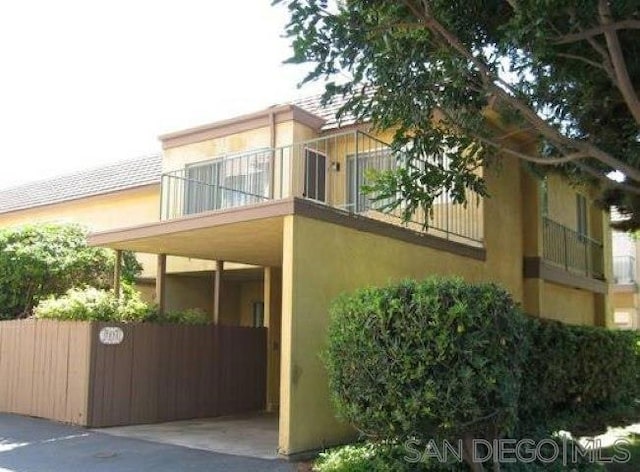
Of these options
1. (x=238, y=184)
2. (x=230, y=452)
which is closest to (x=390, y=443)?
(x=230, y=452)

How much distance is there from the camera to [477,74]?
9828 millimetres

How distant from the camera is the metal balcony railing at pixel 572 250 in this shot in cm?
1873

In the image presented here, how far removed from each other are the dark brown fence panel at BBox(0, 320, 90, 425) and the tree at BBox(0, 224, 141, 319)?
1914 millimetres

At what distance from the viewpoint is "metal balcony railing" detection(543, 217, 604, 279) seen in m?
18.7

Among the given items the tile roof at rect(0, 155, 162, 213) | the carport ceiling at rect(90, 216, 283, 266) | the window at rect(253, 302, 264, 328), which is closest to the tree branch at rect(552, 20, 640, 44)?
the carport ceiling at rect(90, 216, 283, 266)

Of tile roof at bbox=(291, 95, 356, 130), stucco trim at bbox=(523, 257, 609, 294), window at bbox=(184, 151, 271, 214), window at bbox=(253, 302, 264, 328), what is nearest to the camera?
window at bbox=(184, 151, 271, 214)

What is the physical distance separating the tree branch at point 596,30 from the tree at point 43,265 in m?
11.4

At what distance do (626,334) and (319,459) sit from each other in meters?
6.03

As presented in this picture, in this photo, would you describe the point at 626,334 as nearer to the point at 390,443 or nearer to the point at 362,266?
the point at 362,266

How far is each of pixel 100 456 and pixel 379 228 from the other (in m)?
5.19

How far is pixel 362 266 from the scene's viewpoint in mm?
11344

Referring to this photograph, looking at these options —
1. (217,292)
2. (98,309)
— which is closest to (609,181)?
(217,292)

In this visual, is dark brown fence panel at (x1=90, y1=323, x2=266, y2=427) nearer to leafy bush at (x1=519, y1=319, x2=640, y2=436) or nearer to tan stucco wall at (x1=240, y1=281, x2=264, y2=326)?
tan stucco wall at (x1=240, y1=281, x2=264, y2=326)

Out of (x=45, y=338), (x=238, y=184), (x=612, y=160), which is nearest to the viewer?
(x=612, y=160)
